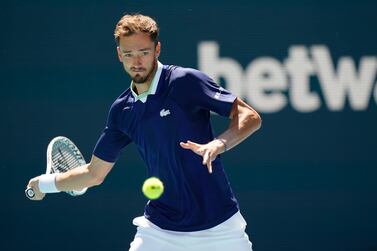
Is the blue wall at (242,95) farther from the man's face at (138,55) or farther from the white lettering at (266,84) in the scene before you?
the man's face at (138,55)

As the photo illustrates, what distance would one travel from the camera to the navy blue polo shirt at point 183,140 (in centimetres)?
400

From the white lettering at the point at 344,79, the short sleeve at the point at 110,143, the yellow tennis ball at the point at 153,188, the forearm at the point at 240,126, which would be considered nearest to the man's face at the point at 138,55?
the short sleeve at the point at 110,143

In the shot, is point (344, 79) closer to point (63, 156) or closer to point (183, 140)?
point (63, 156)

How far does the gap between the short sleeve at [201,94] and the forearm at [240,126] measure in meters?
0.05

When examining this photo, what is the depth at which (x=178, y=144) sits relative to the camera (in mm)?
4016

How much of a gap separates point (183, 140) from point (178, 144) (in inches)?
1.2

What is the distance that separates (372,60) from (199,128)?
10.4ft

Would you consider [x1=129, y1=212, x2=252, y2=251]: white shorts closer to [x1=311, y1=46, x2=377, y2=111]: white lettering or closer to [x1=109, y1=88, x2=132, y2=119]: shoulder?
[x1=109, y1=88, x2=132, y2=119]: shoulder

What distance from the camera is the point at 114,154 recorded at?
4.36 m

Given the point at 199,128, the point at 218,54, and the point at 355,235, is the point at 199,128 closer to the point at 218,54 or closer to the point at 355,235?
the point at 218,54

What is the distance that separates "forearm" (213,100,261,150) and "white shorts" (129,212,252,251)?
0.45 metres

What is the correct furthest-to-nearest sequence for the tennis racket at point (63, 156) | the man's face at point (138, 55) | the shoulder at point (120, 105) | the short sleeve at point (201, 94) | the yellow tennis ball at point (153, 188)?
the tennis racket at point (63, 156), the shoulder at point (120, 105), the man's face at point (138, 55), the short sleeve at point (201, 94), the yellow tennis ball at point (153, 188)

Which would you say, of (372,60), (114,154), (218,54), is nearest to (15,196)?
(218,54)

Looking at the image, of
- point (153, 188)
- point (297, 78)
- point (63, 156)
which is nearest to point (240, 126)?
point (153, 188)
